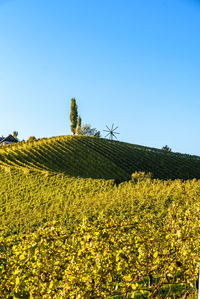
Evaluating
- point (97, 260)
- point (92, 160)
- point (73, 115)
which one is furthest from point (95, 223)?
point (73, 115)

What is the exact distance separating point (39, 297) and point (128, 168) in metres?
39.5

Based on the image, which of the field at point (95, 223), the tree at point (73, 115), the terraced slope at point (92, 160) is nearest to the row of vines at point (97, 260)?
the field at point (95, 223)

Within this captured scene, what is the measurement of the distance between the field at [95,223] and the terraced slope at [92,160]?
165mm

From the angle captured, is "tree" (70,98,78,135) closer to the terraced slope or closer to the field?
the terraced slope

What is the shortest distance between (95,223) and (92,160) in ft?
123

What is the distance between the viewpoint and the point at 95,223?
810cm

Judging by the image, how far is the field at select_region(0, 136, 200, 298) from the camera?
6520 millimetres

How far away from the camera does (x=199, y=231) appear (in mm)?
8672

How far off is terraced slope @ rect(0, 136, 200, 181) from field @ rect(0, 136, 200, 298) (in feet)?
0.54

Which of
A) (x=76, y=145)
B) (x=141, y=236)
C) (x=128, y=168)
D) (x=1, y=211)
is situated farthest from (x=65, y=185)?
(x=141, y=236)

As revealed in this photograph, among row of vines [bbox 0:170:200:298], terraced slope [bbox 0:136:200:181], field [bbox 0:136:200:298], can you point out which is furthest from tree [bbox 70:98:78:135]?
row of vines [bbox 0:170:200:298]

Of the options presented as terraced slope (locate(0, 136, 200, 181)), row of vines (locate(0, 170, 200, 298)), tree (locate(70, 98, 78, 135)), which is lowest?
row of vines (locate(0, 170, 200, 298))

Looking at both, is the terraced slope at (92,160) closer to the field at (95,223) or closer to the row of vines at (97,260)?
the field at (95,223)

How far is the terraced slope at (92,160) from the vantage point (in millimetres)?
41344
